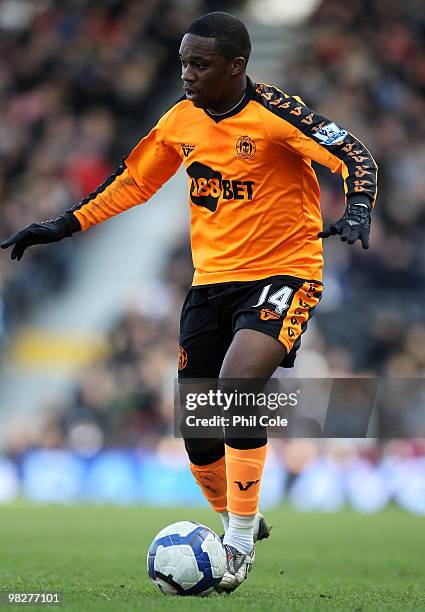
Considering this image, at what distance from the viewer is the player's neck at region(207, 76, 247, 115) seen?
19.2 ft

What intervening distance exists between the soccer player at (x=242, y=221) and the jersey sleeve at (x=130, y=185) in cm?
10

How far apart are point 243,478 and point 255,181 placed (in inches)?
55.2

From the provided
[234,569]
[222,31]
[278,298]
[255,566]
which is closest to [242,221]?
[278,298]

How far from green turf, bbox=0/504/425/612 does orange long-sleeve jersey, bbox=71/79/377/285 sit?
1522mm

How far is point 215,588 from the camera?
549cm

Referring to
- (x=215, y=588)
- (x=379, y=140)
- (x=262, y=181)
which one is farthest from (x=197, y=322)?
(x=379, y=140)

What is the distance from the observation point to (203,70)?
5.71 m

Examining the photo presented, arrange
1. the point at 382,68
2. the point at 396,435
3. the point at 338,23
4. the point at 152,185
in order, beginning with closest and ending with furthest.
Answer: the point at 152,185
the point at 396,435
the point at 382,68
the point at 338,23

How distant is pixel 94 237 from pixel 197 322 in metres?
11.9

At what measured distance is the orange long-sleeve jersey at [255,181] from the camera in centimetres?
574

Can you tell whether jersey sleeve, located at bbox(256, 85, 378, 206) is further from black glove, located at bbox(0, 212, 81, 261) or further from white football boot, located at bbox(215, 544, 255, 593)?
white football boot, located at bbox(215, 544, 255, 593)

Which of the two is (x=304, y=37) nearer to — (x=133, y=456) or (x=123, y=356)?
(x=123, y=356)

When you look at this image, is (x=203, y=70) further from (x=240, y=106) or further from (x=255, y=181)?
(x=255, y=181)

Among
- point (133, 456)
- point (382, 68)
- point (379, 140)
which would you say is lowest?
point (133, 456)
